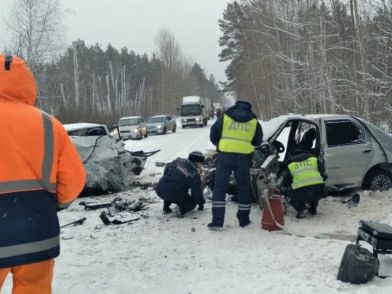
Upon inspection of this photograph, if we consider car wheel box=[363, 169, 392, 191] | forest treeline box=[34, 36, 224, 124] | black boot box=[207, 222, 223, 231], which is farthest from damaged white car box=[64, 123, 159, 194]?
forest treeline box=[34, 36, 224, 124]

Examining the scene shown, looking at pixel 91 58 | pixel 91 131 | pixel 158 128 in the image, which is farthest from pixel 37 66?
pixel 91 58

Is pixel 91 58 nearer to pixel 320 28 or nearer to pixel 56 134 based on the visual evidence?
pixel 320 28

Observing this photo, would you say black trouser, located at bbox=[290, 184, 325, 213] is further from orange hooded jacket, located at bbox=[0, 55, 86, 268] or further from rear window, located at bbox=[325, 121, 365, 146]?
orange hooded jacket, located at bbox=[0, 55, 86, 268]

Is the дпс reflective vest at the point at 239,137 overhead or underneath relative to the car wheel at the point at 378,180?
overhead

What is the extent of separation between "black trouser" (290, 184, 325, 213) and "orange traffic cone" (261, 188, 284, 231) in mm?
479

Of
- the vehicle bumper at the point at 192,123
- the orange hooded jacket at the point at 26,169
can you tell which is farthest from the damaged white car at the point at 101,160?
the vehicle bumper at the point at 192,123

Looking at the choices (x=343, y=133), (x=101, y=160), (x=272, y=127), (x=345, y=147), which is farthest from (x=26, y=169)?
(x=101, y=160)

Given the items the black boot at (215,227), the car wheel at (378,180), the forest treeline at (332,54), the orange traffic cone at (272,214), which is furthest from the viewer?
the forest treeline at (332,54)

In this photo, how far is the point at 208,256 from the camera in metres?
6.00

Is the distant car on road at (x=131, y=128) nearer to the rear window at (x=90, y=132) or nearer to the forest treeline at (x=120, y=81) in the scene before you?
the rear window at (x=90, y=132)

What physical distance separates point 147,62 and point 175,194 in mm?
112218

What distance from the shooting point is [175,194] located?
812 cm

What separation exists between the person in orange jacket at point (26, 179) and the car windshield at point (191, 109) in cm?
4206

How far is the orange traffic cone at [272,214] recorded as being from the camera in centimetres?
707
